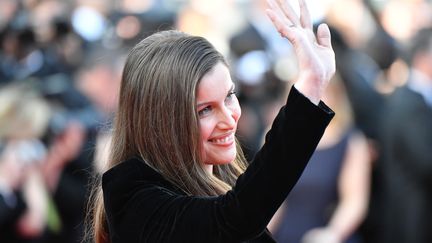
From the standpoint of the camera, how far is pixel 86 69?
312 inches

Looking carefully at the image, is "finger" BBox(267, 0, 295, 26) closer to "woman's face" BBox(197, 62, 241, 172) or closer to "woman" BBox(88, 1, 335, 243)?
"woman" BBox(88, 1, 335, 243)

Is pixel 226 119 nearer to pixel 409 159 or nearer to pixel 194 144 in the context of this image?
pixel 194 144

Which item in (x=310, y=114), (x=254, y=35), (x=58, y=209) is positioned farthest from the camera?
(x=254, y=35)

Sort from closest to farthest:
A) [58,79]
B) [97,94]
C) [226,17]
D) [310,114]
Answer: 1. [310,114]
2. [97,94]
3. [58,79]
4. [226,17]

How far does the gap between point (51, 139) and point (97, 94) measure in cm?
79

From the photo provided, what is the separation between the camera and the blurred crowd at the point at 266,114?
21.6 ft

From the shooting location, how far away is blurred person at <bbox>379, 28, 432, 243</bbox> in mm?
7266

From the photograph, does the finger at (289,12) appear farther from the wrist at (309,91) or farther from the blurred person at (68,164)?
the blurred person at (68,164)

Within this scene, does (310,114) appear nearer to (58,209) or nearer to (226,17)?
(58,209)

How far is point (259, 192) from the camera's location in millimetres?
2531

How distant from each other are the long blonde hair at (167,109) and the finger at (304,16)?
11.6 inches

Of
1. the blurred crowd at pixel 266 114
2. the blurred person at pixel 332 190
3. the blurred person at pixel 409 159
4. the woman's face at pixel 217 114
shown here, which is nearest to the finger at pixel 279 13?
the woman's face at pixel 217 114

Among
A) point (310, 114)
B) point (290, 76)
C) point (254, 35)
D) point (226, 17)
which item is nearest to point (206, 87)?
point (310, 114)

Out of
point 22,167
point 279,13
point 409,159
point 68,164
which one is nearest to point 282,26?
point 279,13
